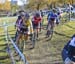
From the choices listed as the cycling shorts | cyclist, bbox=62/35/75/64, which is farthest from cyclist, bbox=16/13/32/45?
cyclist, bbox=62/35/75/64

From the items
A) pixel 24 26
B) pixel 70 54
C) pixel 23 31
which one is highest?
pixel 70 54

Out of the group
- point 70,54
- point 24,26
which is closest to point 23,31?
point 24,26

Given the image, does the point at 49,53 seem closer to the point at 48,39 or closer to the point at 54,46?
the point at 54,46

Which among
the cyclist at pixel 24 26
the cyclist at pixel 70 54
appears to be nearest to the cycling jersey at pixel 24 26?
the cyclist at pixel 24 26

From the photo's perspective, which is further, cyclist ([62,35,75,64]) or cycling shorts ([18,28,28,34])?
cycling shorts ([18,28,28,34])

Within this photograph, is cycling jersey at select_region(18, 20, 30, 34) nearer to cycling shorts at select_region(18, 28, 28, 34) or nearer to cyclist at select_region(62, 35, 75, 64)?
cycling shorts at select_region(18, 28, 28, 34)

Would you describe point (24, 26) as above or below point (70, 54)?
below

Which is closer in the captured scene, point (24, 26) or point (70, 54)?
point (70, 54)

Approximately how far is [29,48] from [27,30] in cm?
222

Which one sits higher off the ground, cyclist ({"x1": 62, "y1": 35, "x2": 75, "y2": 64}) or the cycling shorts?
cyclist ({"x1": 62, "y1": 35, "x2": 75, "y2": 64})

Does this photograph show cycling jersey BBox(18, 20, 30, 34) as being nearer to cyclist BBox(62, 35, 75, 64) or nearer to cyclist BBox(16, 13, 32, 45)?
cyclist BBox(16, 13, 32, 45)

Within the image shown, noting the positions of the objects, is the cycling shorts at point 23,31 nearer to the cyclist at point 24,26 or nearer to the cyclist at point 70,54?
the cyclist at point 24,26

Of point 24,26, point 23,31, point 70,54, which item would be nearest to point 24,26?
point 24,26

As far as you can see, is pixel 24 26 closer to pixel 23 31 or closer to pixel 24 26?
pixel 24 26
